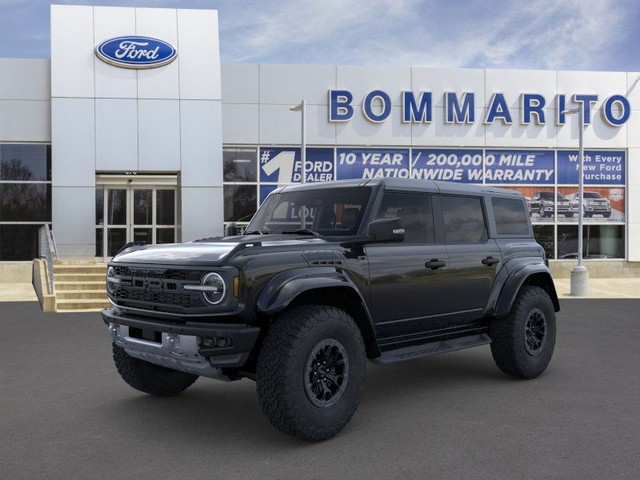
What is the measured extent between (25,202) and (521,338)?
17.3m

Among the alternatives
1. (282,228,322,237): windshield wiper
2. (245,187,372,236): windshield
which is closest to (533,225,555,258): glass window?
(245,187,372,236): windshield

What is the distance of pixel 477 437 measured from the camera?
482 cm

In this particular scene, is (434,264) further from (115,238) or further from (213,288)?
(115,238)

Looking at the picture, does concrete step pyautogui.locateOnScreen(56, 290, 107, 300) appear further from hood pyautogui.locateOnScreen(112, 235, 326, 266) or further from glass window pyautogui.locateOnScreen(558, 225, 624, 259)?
glass window pyautogui.locateOnScreen(558, 225, 624, 259)

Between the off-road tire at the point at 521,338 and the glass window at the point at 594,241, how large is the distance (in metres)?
15.7

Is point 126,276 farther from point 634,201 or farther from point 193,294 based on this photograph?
point 634,201

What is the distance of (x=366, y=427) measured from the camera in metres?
5.13

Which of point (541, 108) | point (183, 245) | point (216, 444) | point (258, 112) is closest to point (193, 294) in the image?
point (183, 245)

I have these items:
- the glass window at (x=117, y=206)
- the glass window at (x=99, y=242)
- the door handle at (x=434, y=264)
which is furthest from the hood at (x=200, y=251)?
the glass window at (x=117, y=206)

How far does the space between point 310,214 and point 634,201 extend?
19195 millimetres

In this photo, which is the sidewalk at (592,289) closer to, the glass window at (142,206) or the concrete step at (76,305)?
the concrete step at (76,305)

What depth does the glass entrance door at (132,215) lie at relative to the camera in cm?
2017

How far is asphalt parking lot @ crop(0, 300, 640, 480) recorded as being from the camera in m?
4.21

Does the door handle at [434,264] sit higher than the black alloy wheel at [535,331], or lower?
higher
